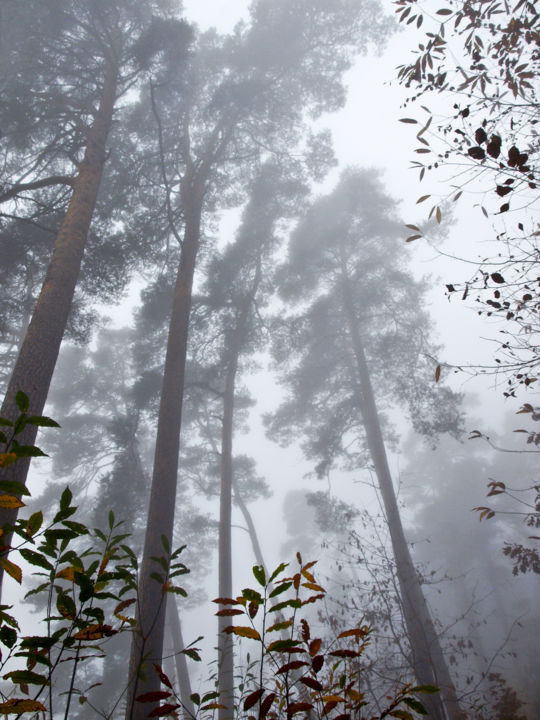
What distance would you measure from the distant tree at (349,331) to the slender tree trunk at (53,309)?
7.75 meters

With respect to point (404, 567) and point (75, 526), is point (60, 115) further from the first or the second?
point (404, 567)

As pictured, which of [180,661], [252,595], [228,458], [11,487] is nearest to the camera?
[11,487]

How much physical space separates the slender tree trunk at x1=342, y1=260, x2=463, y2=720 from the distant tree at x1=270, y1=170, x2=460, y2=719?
0.23ft

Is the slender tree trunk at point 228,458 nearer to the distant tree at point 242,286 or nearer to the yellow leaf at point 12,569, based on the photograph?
the distant tree at point 242,286

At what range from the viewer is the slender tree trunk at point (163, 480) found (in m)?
4.30

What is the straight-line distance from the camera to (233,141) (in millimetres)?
11633

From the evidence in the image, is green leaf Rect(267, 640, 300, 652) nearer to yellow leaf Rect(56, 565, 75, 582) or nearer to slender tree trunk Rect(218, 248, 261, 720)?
yellow leaf Rect(56, 565, 75, 582)

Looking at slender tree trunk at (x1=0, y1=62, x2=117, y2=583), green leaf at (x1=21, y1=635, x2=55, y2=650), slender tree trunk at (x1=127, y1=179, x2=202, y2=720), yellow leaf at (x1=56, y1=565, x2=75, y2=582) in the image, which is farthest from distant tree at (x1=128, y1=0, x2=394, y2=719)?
green leaf at (x1=21, y1=635, x2=55, y2=650)

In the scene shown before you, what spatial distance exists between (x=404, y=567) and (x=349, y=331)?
7.90 metres

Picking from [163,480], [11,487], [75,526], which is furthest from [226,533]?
[11,487]

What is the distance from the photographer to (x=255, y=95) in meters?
10.2

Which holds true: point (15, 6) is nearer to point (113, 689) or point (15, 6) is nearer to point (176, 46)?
point (176, 46)

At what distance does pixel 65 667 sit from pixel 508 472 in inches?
1010

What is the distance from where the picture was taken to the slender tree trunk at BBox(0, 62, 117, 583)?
401 cm
